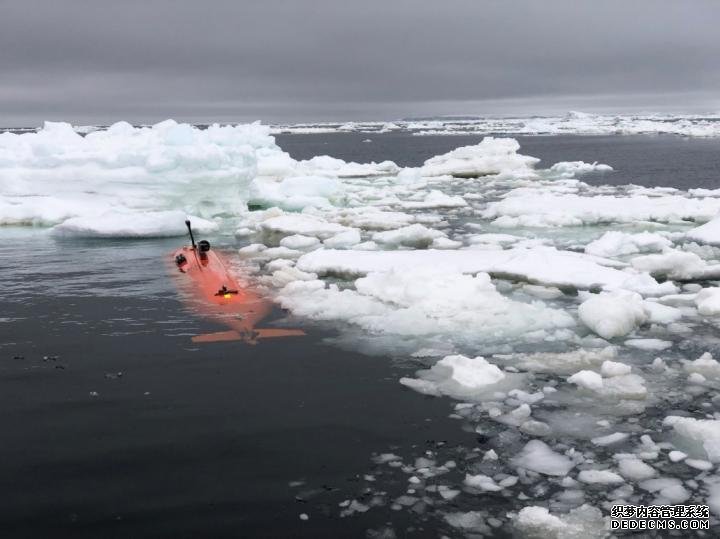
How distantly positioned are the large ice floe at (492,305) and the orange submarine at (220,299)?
0.56 meters

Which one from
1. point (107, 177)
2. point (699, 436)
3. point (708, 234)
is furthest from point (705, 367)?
point (107, 177)

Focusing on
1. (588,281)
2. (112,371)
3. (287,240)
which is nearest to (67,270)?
(287,240)

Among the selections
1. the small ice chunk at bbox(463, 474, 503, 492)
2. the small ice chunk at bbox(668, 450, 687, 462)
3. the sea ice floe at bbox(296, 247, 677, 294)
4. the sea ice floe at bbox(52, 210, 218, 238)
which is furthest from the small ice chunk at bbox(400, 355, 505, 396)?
the sea ice floe at bbox(52, 210, 218, 238)

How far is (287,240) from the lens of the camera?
16547 mm

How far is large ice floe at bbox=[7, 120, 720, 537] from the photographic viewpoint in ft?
17.4

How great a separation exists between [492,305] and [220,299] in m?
4.51

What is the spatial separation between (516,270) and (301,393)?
5722 mm

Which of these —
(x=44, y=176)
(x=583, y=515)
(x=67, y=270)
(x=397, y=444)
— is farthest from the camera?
(x=44, y=176)

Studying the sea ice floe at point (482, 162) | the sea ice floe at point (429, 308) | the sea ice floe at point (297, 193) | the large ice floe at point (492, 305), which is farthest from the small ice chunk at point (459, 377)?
the sea ice floe at point (482, 162)

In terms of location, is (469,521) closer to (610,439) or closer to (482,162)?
(610,439)

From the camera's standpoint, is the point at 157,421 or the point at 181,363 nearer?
the point at 157,421

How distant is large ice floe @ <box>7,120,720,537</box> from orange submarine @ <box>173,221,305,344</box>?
1.83 feet

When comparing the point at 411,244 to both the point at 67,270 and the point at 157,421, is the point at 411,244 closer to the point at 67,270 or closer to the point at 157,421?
the point at 67,270

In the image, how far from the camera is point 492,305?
9859mm
